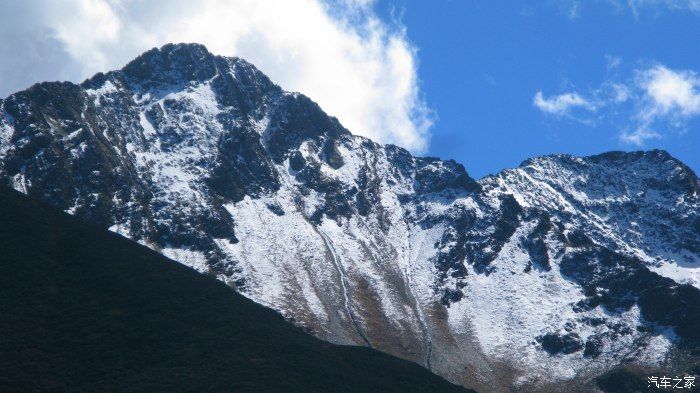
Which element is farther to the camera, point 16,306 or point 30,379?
point 16,306

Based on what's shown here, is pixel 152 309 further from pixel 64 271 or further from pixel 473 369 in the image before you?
pixel 473 369

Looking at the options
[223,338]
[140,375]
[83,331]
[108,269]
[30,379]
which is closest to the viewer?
[30,379]

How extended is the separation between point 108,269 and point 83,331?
17.1 m

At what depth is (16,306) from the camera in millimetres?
101125

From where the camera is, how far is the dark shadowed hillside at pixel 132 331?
305 feet

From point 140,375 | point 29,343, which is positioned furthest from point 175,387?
point 29,343

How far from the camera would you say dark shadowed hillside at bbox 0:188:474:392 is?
9300 cm

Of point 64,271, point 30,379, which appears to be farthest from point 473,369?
point 30,379

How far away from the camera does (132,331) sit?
104m

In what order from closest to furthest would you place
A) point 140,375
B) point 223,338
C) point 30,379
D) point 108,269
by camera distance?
1. point 30,379
2. point 140,375
3. point 223,338
4. point 108,269

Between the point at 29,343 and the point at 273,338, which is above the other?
the point at 273,338

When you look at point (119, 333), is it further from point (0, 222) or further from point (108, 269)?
point (0, 222)

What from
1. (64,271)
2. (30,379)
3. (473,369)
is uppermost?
(473,369)

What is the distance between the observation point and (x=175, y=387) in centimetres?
9156
